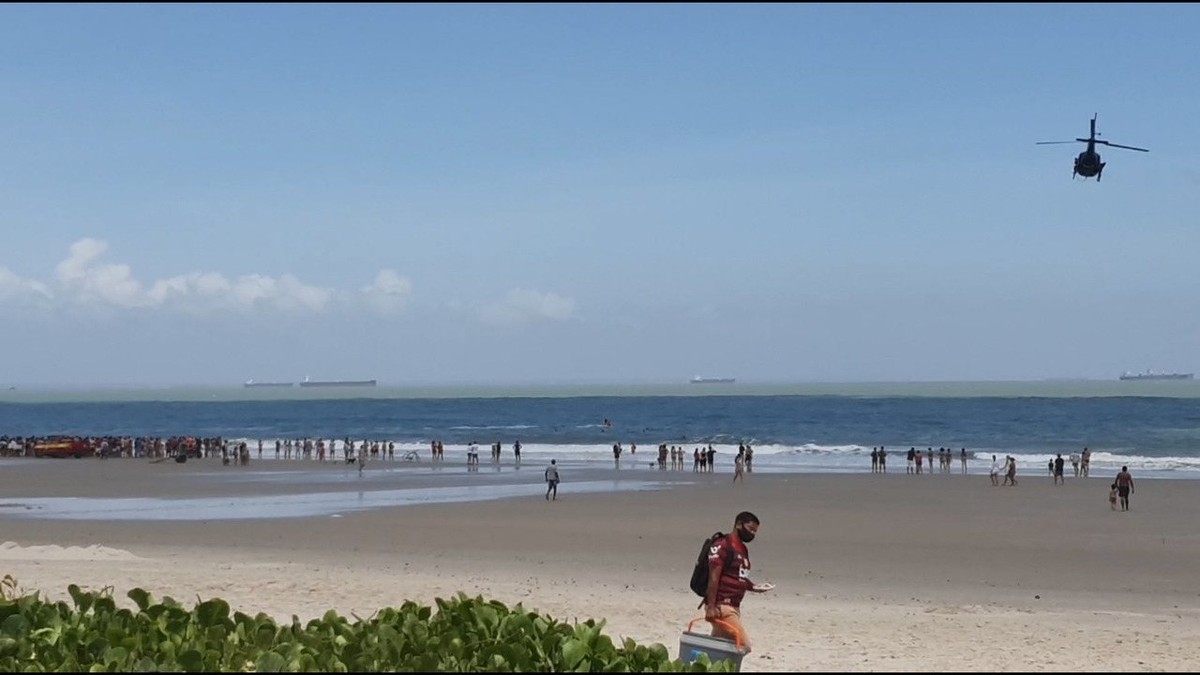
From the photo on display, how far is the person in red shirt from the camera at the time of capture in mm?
9938

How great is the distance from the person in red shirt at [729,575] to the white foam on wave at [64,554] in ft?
42.0

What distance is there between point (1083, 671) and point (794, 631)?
3.89 meters

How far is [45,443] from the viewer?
68.0 meters

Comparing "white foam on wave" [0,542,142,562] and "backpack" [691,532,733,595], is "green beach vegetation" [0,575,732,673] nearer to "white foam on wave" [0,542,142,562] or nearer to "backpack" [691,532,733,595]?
"backpack" [691,532,733,595]

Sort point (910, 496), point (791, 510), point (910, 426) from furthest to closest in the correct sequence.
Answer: point (910, 426) → point (910, 496) → point (791, 510)

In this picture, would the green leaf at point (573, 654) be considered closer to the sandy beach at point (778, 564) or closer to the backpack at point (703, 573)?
the backpack at point (703, 573)

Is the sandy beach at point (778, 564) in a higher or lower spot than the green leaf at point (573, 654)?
lower

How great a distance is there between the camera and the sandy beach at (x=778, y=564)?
13.5m

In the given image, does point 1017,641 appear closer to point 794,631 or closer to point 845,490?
point 794,631

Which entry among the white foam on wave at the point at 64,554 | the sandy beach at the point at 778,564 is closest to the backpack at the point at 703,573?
the sandy beach at the point at 778,564

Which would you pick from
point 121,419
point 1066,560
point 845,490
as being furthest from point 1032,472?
point 121,419

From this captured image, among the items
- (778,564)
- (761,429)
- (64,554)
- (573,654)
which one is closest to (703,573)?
(573,654)

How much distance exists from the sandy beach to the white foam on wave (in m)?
0.11

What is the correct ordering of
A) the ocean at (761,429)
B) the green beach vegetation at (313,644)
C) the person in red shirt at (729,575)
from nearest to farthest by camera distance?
the green beach vegetation at (313,644) → the person in red shirt at (729,575) → the ocean at (761,429)
